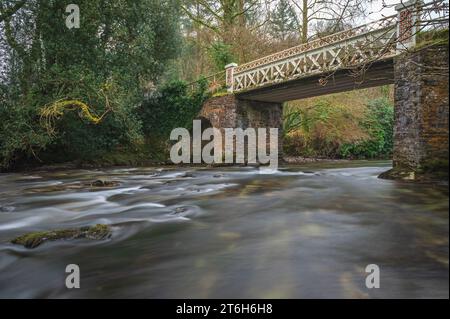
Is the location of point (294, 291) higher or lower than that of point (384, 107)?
lower

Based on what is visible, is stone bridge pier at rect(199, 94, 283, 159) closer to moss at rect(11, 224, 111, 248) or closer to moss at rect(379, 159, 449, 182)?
moss at rect(379, 159, 449, 182)

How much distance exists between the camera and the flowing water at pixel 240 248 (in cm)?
280

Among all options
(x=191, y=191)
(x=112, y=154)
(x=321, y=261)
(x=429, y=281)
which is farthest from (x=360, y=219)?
(x=112, y=154)

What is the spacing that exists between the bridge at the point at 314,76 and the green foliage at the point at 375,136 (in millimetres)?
5912

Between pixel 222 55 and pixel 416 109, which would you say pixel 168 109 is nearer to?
pixel 222 55

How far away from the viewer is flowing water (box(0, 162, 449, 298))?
110 inches

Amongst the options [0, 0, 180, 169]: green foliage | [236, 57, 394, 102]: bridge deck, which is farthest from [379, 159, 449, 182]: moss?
[0, 0, 180, 169]: green foliage

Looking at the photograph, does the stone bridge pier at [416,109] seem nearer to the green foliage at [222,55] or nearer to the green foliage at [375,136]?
the green foliage at [222,55]

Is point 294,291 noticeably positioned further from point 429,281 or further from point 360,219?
point 360,219

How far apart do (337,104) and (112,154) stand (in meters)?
12.4

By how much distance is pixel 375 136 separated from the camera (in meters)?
22.2

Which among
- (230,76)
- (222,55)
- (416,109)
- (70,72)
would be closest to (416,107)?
(416,109)

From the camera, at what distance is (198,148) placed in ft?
66.0

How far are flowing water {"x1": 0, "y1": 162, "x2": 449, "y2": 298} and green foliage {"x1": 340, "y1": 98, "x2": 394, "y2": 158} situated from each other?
15325 mm
